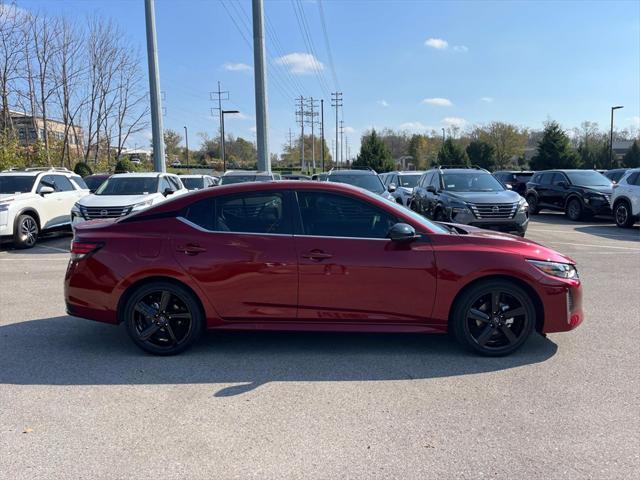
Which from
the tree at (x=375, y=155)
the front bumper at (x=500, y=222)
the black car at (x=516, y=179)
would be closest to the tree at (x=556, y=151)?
the tree at (x=375, y=155)

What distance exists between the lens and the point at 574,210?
698 inches

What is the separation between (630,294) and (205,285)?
19.1 ft

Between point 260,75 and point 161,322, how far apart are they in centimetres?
2035

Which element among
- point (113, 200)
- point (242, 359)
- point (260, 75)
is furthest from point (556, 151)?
point (242, 359)

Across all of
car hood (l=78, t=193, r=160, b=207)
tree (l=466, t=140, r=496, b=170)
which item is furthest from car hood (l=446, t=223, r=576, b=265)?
tree (l=466, t=140, r=496, b=170)

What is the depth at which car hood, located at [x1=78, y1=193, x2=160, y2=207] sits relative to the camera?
11.2 metres

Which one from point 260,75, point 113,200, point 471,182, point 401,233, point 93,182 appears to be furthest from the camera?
point 260,75

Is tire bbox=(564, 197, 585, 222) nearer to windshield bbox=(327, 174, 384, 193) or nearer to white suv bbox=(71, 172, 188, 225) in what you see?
windshield bbox=(327, 174, 384, 193)

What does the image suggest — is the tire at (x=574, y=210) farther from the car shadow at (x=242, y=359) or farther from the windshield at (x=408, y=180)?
the car shadow at (x=242, y=359)

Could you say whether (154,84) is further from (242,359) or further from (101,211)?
(242,359)

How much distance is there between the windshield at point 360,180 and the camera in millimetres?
13305

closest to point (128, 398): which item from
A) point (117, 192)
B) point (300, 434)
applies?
point (300, 434)

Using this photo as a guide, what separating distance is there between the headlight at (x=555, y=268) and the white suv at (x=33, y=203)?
1119cm

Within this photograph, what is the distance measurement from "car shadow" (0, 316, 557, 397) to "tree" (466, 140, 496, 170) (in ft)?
207
